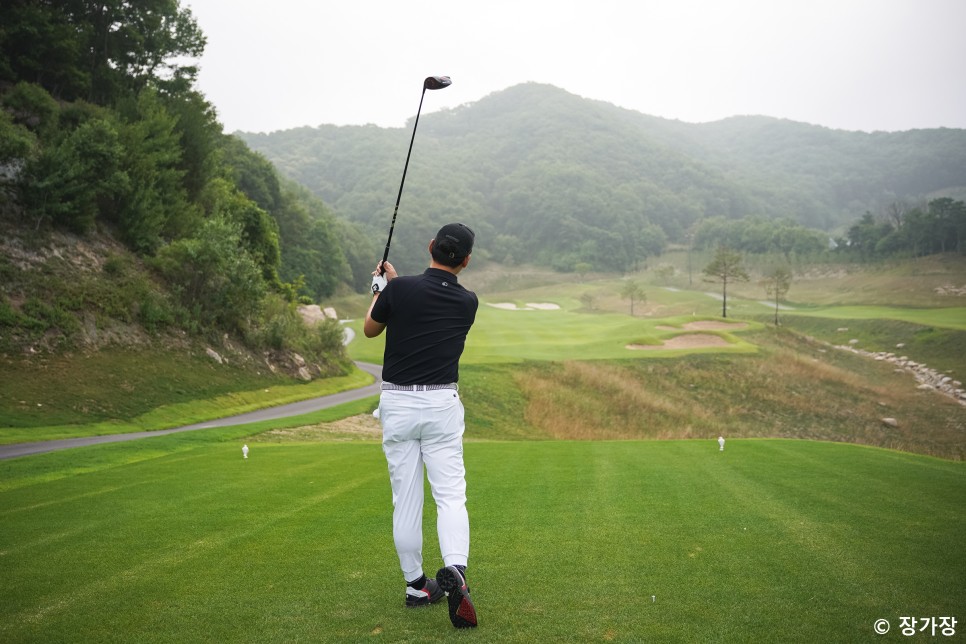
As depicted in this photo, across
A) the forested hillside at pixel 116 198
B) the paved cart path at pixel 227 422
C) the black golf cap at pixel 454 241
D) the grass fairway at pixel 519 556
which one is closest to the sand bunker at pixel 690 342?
the paved cart path at pixel 227 422

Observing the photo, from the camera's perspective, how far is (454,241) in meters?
5.41

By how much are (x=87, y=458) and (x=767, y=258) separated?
13657cm

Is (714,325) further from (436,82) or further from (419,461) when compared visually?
(419,461)

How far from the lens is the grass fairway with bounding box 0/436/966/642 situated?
4457mm

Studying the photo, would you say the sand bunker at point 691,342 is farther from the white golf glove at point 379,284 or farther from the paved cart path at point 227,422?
the white golf glove at point 379,284

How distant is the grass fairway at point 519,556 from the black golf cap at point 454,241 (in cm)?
285

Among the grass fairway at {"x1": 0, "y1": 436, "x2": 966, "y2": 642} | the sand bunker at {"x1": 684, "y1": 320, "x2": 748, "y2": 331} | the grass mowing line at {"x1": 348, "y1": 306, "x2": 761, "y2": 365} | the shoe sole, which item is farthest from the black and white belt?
the sand bunker at {"x1": 684, "y1": 320, "x2": 748, "y2": 331}

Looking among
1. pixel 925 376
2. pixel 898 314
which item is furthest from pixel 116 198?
pixel 898 314

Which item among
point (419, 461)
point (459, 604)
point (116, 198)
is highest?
point (116, 198)

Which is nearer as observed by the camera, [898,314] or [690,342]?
[690,342]

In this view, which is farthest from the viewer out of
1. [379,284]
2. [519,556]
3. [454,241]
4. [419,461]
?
[519,556]

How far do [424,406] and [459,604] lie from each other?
4.87 feet

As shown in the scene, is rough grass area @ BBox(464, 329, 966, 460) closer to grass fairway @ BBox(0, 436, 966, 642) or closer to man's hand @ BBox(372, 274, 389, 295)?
grass fairway @ BBox(0, 436, 966, 642)

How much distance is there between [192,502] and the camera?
28.9 ft
